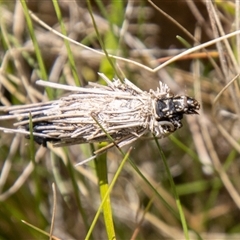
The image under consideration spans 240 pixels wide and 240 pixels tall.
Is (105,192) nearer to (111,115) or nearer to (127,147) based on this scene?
(111,115)

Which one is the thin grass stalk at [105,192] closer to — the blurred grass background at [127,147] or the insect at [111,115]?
the insect at [111,115]

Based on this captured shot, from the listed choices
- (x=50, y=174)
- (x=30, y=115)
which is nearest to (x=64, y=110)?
(x=30, y=115)

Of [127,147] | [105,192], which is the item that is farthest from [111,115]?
[127,147]

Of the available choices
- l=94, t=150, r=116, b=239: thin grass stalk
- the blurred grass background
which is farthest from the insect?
the blurred grass background

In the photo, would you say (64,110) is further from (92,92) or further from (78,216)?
(78,216)

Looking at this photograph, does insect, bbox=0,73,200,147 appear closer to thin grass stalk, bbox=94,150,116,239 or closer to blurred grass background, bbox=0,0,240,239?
thin grass stalk, bbox=94,150,116,239

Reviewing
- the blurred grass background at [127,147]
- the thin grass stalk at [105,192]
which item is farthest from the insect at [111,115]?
the blurred grass background at [127,147]
